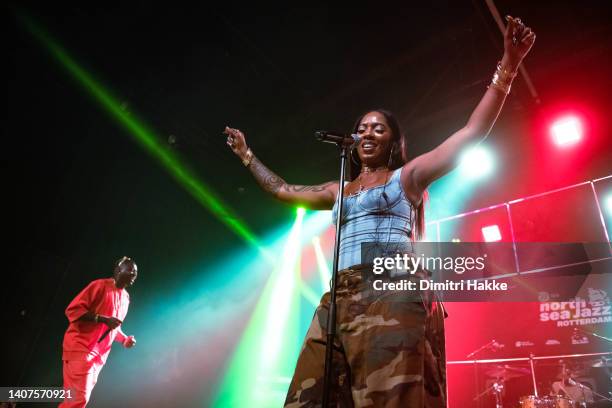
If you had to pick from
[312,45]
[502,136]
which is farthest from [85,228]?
[502,136]

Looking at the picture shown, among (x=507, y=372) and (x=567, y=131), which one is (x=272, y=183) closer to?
(x=507, y=372)

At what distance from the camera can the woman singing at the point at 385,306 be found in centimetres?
155

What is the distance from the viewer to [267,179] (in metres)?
2.59

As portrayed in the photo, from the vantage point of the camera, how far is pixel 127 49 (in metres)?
6.29

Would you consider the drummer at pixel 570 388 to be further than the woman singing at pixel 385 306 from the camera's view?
Yes

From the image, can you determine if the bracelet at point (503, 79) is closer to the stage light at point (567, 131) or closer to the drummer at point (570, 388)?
the drummer at point (570, 388)

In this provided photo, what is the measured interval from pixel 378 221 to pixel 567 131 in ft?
20.3

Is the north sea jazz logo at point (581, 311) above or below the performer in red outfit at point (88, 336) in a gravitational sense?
above

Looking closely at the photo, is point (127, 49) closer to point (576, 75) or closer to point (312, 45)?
point (312, 45)

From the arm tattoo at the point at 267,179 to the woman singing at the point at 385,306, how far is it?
0.49m

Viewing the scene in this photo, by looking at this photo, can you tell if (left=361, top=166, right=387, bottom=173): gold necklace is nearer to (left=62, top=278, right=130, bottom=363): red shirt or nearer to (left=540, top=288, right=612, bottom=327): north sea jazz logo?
(left=62, top=278, right=130, bottom=363): red shirt

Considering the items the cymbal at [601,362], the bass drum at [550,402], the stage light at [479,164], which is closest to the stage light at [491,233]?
the stage light at [479,164]

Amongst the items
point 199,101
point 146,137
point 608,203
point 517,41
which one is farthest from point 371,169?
point 146,137
